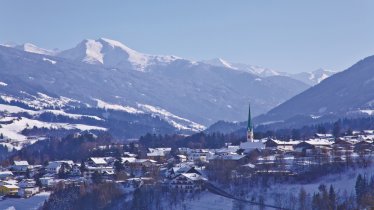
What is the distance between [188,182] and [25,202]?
22108mm

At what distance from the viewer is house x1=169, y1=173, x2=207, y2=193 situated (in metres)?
89.6

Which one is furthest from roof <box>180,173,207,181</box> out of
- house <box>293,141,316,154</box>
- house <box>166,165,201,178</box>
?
house <box>293,141,316,154</box>

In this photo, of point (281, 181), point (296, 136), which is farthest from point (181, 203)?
point (296, 136)

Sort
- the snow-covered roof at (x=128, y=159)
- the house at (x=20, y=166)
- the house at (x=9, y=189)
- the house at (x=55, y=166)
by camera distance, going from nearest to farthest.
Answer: the house at (x=9, y=189) < the snow-covered roof at (x=128, y=159) < the house at (x=55, y=166) < the house at (x=20, y=166)

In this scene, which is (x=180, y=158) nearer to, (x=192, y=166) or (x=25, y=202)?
(x=192, y=166)

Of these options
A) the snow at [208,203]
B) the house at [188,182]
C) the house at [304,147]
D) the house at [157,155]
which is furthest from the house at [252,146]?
the snow at [208,203]

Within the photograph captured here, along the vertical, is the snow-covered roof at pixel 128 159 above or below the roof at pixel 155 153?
below

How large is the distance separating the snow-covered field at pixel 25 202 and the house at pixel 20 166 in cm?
2475

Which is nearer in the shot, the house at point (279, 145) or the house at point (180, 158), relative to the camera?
the house at point (279, 145)

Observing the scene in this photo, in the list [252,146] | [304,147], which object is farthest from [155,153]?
[304,147]

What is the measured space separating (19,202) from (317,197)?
43.4 meters

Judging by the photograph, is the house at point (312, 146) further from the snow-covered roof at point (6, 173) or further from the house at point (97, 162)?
the snow-covered roof at point (6, 173)

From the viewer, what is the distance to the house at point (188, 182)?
89562 millimetres

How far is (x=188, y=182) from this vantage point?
91750 millimetres
